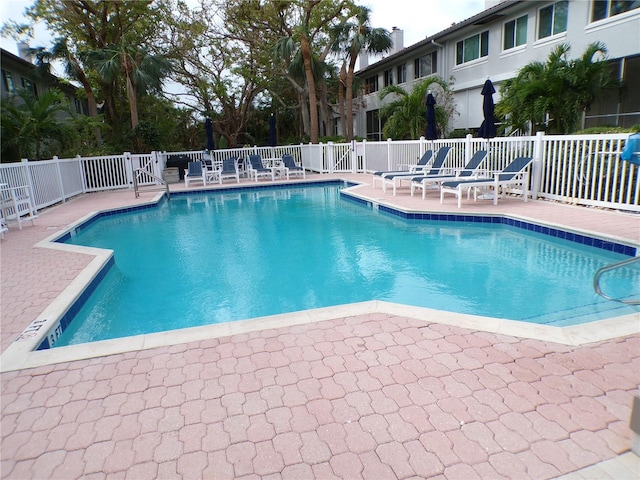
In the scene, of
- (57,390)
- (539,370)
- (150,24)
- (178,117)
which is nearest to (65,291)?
(57,390)

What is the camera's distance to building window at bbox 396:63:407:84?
2199 cm

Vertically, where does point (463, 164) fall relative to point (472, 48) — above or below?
below

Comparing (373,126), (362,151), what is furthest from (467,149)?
(373,126)

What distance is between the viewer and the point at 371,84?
25.9m

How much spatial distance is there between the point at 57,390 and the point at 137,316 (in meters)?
1.85

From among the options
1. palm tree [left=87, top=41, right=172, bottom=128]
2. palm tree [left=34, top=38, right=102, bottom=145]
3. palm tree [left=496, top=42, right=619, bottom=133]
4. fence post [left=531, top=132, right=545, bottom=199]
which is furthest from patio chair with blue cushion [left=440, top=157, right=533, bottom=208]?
palm tree [left=34, top=38, right=102, bottom=145]

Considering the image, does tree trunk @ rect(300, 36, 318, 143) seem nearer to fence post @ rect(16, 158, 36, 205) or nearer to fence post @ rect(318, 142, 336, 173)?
fence post @ rect(318, 142, 336, 173)

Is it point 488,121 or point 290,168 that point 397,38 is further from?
point 488,121

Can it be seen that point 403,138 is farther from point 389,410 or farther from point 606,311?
point 389,410

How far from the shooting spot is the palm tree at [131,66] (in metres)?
16.1

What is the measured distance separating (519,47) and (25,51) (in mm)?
20854

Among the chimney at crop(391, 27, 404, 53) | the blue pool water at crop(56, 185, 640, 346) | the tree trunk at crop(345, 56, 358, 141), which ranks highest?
the chimney at crop(391, 27, 404, 53)

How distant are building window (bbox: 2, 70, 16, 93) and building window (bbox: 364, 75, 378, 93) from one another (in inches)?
703

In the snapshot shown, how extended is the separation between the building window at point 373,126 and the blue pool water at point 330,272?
55.4 ft
